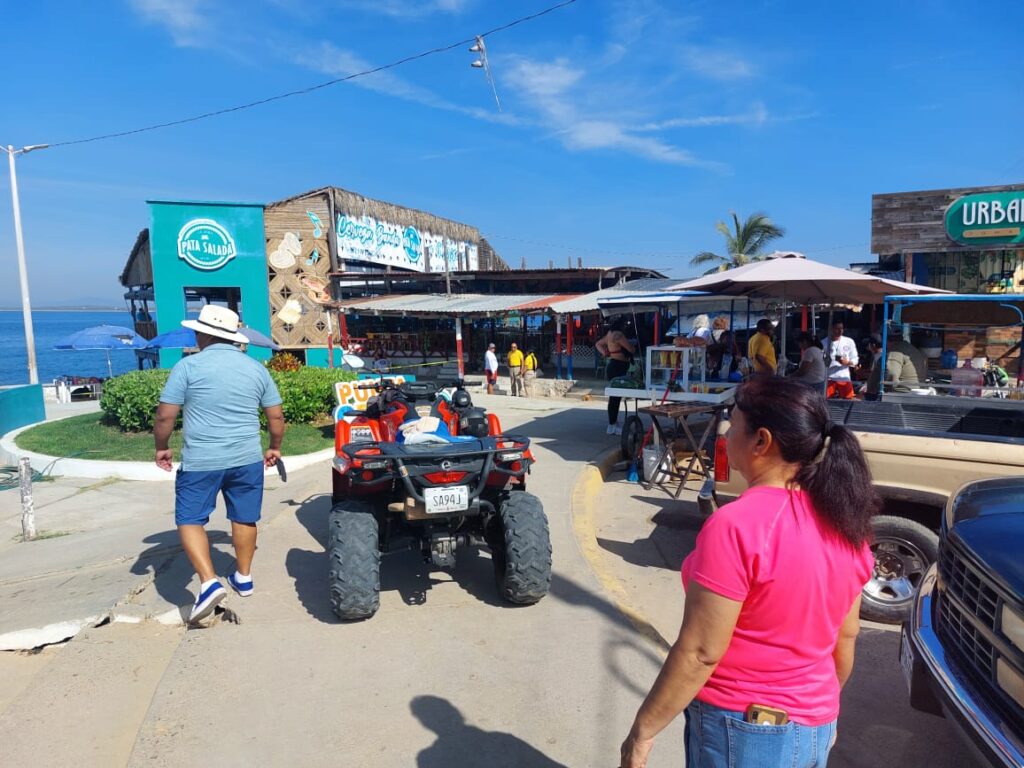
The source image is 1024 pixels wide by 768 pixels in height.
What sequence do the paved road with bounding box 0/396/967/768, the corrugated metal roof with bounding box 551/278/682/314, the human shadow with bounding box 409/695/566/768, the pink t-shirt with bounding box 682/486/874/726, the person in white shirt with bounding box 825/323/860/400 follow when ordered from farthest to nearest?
the corrugated metal roof with bounding box 551/278/682/314 < the person in white shirt with bounding box 825/323/860/400 < the paved road with bounding box 0/396/967/768 < the human shadow with bounding box 409/695/566/768 < the pink t-shirt with bounding box 682/486/874/726

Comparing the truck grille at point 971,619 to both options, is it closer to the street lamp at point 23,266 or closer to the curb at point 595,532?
the curb at point 595,532

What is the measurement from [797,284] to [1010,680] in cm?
752

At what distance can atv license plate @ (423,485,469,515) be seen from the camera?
12.2 ft

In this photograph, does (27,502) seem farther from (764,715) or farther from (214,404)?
(764,715)

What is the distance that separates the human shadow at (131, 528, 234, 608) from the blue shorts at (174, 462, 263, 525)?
67cm

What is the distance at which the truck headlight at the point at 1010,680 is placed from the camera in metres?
2.17

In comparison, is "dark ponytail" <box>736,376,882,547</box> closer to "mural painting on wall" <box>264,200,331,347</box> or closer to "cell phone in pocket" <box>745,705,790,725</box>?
"cell phone in pocket" <box>745,705,790,725</box>

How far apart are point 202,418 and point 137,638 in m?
1.28

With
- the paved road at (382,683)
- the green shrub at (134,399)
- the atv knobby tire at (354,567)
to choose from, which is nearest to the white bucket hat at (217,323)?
the atv knobby tire at (354,567)

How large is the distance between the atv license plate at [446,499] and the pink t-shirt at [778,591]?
91.1 inches

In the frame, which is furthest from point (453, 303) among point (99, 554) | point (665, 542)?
point (99, 554)

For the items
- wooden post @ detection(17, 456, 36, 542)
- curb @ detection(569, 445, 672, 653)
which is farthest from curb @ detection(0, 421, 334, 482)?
curb @ detection(569, 445, 672, 653)

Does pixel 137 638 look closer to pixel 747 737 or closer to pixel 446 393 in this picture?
pixel 446 393

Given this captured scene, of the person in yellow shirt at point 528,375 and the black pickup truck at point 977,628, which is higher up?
the black pickup truck at point 977,628
